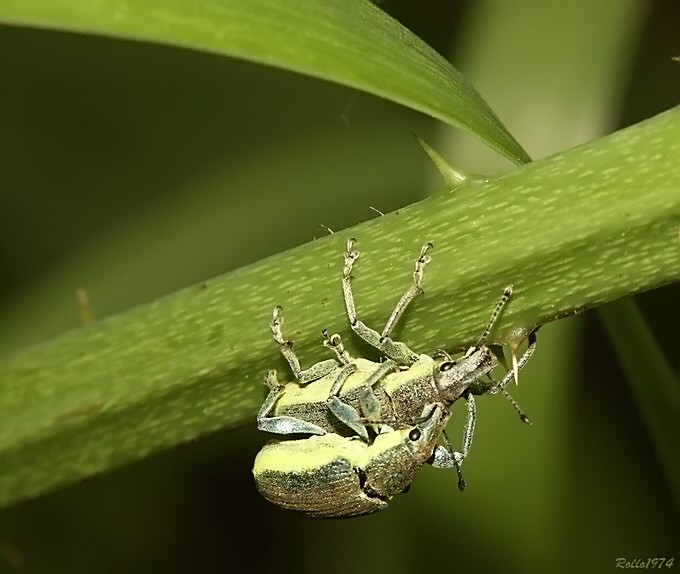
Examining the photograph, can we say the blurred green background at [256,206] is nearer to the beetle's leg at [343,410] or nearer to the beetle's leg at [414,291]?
the beetle's leg at [343,410]

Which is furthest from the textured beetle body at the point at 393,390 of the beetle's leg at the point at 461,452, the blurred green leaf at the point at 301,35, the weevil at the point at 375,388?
the blurred green leaf at the point at 301,35

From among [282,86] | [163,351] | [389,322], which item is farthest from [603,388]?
[163,351]

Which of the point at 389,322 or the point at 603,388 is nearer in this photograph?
the point at 389,322

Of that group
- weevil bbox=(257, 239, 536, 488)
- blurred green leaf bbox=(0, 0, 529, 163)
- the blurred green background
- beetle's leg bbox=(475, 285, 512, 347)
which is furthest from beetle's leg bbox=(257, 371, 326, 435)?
blurred green leaf bbox=(0, 0, 529, 163)

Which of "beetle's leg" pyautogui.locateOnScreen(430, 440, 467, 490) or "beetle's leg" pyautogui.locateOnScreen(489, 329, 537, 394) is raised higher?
"beetle's leg" pyautogui.locateOnScreen(489, 329, 537, 394)

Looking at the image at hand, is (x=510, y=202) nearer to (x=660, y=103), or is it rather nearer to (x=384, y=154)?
(x=384, y=154)

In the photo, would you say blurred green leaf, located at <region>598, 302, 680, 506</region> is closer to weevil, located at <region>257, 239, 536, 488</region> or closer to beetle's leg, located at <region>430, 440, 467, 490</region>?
weevil, located at <region>257, 239, 536, 488</region>
